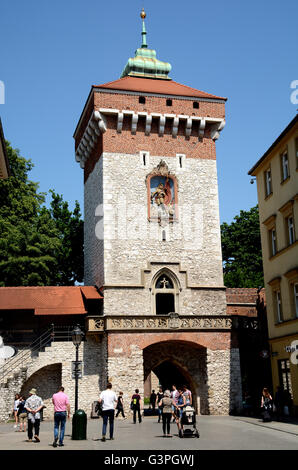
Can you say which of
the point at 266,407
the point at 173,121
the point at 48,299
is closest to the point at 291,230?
the point at 266,407

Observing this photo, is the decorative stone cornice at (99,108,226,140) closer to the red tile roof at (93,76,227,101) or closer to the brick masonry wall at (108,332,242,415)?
the red tile roof at (93,76,227,101)

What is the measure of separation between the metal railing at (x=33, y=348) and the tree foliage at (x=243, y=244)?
65.1ft

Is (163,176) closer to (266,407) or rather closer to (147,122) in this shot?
(147,122)

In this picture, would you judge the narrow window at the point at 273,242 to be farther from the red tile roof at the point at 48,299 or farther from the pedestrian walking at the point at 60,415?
the pedestrian walking at the point at 60,415

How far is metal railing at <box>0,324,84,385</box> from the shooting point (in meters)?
28.0

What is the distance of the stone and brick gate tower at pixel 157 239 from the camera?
27.9 metres

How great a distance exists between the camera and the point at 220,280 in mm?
30484

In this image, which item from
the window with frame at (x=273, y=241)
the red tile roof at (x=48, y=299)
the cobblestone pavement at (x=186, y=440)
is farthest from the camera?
the red tile roof at (x=48, y=299)

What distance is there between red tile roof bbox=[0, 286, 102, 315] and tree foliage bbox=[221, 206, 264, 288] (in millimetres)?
19515

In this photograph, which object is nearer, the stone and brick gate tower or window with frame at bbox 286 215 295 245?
window with frame at bbox 286 215 295 245

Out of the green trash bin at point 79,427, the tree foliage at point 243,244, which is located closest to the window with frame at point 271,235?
the green trash bin at point 79,427

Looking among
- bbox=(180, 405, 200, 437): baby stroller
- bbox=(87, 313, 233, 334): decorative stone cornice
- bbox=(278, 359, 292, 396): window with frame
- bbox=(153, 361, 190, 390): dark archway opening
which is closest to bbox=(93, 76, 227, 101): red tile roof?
bbox=(87, 313, 233, 334): decorative stone cornice

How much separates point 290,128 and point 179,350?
1275 cm

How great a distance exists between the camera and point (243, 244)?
49250 millimetres
